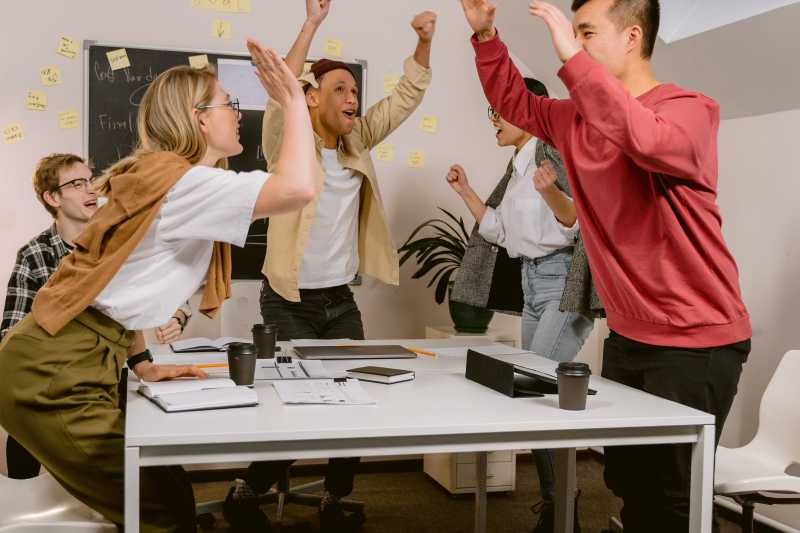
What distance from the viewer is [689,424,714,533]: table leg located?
1.64m

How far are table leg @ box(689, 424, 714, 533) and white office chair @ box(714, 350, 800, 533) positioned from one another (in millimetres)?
620

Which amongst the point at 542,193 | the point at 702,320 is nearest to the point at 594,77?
the point at 702,320

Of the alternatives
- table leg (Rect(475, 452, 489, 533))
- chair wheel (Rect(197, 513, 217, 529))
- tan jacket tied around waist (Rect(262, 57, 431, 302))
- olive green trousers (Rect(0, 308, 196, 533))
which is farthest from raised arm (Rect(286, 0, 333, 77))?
chair wheel (Rect(197, 513, 217, 529))

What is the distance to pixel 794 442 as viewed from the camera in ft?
8.08

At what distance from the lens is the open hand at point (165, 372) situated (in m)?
1.91

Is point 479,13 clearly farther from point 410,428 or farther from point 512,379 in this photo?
point 410,428

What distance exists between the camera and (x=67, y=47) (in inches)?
143

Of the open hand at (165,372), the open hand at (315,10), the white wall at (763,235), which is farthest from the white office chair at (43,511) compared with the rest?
the white wall at (763,235)

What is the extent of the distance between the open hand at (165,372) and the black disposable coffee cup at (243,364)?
12 cm

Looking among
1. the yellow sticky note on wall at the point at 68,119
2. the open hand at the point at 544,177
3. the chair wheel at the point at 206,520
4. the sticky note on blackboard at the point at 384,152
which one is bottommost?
the chair wheel at the point at 206,520

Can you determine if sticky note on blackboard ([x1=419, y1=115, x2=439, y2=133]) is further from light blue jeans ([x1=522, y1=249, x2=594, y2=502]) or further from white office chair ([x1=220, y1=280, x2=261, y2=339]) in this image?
light blue jeans ([x1=522, y1=249, x2=594, y2=502])

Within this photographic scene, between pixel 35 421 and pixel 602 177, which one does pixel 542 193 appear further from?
pixel 35 421

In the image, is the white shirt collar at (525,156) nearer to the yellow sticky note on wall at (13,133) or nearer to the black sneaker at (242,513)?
the black sneaker at (242,513)

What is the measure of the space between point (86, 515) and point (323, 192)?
5.48ft
